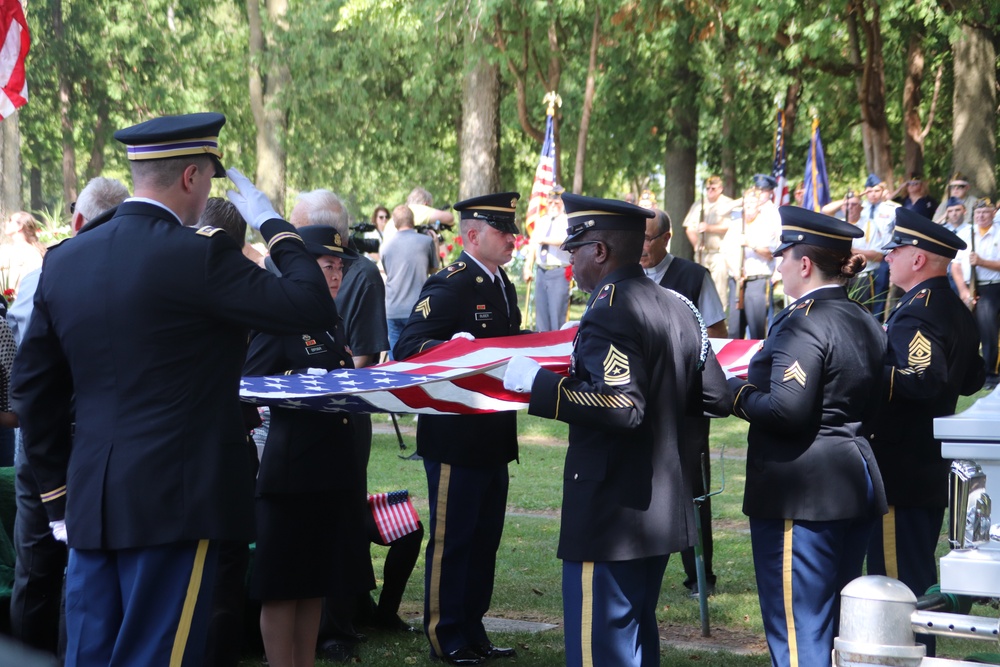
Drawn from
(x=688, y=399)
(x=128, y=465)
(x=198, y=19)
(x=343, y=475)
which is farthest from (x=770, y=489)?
(x=198, y=19)

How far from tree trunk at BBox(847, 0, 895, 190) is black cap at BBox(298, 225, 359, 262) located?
1641cm

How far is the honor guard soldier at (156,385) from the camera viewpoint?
11.4 ft

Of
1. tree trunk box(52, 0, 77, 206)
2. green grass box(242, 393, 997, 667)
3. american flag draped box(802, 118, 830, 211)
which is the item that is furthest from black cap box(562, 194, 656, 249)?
tree trunk box(52, 0, 77, 206)

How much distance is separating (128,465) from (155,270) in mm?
553

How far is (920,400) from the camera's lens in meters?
4.98

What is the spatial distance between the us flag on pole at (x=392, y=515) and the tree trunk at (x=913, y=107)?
1776cm

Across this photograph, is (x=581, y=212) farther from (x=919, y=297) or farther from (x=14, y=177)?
(x=14, y=177)

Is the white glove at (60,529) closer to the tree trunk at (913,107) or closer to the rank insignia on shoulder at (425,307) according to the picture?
the rank insignia on shoulder at (425,307)

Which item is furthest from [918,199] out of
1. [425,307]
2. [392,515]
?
[425,307]

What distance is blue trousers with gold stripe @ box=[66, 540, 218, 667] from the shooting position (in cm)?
354

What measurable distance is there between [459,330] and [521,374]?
1.78 metres

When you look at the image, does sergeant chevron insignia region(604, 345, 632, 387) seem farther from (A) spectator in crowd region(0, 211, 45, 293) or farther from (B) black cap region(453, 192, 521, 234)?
(A) spectator in crowd region(0, 211, 45, 293)

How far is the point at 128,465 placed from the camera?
348 cm

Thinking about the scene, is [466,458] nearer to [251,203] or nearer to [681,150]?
[251,203]
